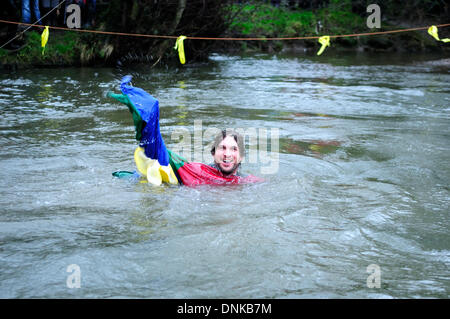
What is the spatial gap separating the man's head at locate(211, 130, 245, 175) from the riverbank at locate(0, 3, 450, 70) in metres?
10.6

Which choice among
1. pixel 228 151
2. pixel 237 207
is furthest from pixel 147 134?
pixel 237 207

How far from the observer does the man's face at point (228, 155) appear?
4.96 metres

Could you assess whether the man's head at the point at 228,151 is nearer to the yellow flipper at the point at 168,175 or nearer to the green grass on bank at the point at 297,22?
the yellow flipper at the point at 168,175

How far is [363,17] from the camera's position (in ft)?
86.5

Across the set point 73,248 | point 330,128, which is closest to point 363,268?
point 73,248

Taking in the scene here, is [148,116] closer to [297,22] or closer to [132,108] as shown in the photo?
[132,108]

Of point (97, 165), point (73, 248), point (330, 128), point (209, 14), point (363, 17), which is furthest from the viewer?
point (363, 17)

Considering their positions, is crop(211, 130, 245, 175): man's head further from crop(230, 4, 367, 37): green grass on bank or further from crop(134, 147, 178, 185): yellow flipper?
crop(230, 4, 367, 37): green grass on bank

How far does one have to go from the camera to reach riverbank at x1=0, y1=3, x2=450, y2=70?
14.4 m

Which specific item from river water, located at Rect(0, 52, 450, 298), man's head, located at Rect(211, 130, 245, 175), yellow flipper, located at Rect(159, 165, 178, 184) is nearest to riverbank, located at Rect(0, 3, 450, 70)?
river water, located at Rect(0, 52, 450, 298)

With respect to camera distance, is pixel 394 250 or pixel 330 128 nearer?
pixel 394 250
